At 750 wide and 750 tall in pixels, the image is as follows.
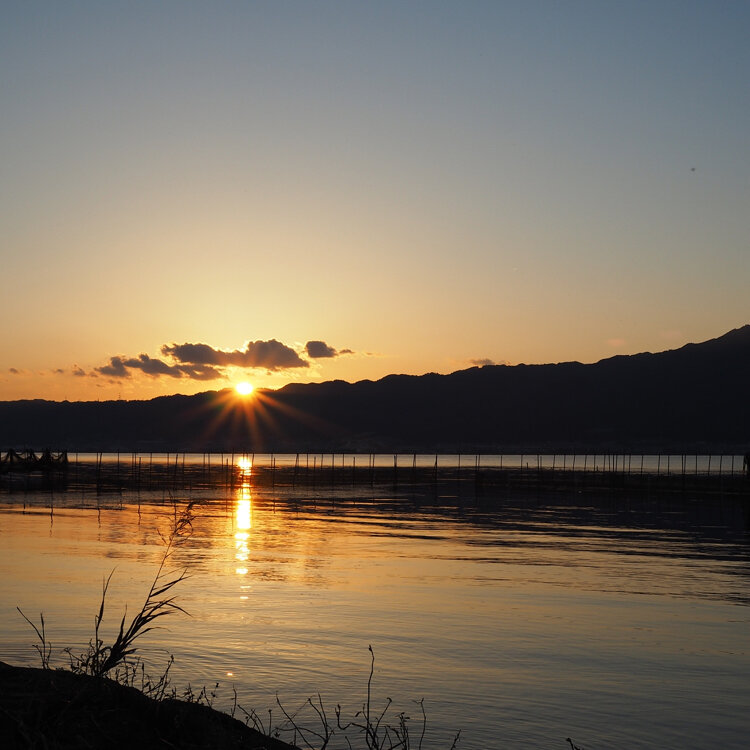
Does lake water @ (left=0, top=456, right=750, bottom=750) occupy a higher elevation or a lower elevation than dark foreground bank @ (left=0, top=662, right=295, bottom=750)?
lower

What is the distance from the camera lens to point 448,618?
22000 mm

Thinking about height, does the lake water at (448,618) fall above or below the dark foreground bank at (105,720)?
below

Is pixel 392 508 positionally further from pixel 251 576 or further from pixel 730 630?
pixel 730 630

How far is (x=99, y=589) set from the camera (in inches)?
989

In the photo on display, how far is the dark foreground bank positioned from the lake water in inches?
173

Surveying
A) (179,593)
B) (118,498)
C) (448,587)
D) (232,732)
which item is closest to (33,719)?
(232,732)

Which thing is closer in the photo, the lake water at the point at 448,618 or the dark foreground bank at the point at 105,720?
the dark foreground bank at the point at 105,720

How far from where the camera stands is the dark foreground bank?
27.4 ft

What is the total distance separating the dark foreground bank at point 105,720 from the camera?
329 inches

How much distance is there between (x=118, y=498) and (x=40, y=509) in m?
14.7

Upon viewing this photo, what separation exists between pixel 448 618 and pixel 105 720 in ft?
46.2

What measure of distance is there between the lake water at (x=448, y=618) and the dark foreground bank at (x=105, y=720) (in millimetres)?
4404

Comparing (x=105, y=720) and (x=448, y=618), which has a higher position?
(x=105, y=720)

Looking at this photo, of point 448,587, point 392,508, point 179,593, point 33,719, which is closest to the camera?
point 33,719
